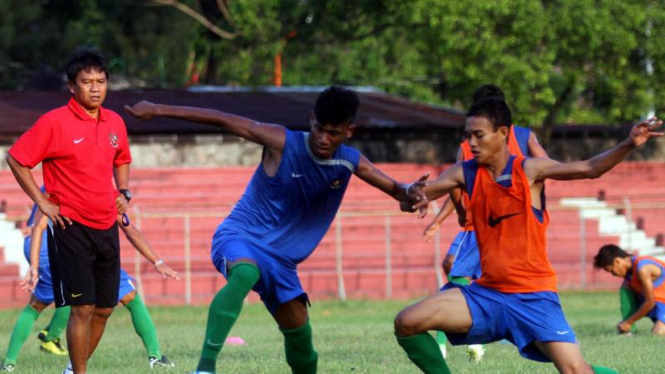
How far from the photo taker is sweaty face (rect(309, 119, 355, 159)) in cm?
716

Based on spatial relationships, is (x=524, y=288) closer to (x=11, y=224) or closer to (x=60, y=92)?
(x=11, y=224)

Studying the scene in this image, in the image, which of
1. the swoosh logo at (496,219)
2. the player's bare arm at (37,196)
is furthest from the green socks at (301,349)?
the player's bare arm at (37,196)

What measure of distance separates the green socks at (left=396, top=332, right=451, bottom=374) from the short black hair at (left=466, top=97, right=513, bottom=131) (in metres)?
1.27

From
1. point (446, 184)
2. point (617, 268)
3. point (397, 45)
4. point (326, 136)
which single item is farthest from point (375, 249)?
point (397, 45)

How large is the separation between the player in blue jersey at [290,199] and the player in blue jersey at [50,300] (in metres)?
1.35

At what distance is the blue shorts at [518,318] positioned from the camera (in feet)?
21.3

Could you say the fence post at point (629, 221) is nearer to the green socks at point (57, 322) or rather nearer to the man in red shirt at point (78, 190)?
the green socks at point (57, 322)

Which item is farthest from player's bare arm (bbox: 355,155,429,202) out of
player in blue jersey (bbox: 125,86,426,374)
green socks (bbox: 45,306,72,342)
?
green socks (bbox: 45,306,72,342)

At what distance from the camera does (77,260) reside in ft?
24.6

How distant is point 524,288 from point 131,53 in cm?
4049

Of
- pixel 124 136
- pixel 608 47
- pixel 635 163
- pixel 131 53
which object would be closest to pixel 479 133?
pixel 124 136

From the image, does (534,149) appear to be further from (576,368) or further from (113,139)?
(113,139)

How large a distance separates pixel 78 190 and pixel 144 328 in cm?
282

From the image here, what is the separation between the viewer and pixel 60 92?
30812 millimetres
